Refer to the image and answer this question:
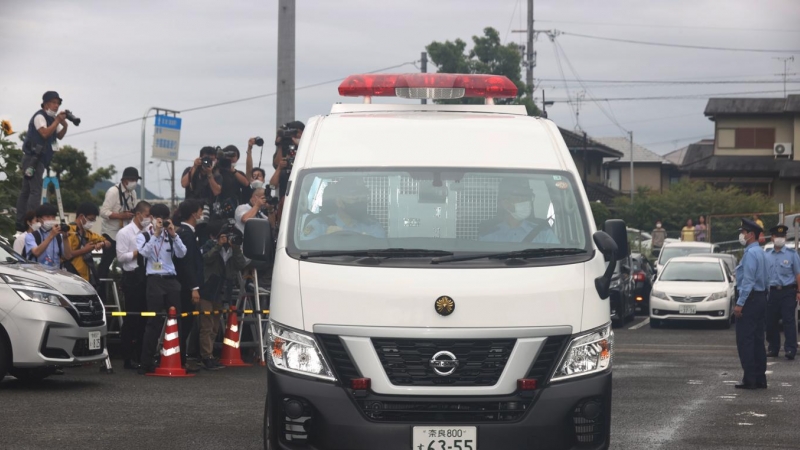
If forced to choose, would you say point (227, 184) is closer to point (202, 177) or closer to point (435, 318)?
point (202, 177)

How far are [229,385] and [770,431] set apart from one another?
592cm

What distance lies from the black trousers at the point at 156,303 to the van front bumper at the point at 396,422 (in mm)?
7328

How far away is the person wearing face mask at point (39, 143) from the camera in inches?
625

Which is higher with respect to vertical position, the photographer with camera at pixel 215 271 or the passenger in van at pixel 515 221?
the passenger in van at pixel 515 221

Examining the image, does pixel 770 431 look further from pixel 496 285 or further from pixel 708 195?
pixel 708 195

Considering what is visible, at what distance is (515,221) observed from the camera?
7.70 m

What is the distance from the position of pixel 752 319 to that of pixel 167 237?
691 cm

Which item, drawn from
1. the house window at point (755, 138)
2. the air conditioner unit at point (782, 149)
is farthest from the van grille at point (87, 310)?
the house window at point (755, 138)

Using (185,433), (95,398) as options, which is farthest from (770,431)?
(95,398)

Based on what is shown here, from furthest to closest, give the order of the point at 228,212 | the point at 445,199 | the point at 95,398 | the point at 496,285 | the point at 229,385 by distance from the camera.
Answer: the point at 228,212, the point at 229,385, the point at 95,398, the point at 445,199, the point at 496,285

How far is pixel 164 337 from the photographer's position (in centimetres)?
1435

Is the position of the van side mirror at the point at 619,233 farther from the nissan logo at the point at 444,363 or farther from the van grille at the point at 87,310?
the van grille at the point at 87,310

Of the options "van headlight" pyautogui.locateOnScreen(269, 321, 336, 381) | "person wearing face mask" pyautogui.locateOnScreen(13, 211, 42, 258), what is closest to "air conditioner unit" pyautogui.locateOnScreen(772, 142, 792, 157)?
"person wearing face mask" pyautogui.locateOnScreen(13, 211, 42, 258)

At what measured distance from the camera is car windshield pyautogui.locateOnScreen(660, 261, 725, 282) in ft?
86.8
